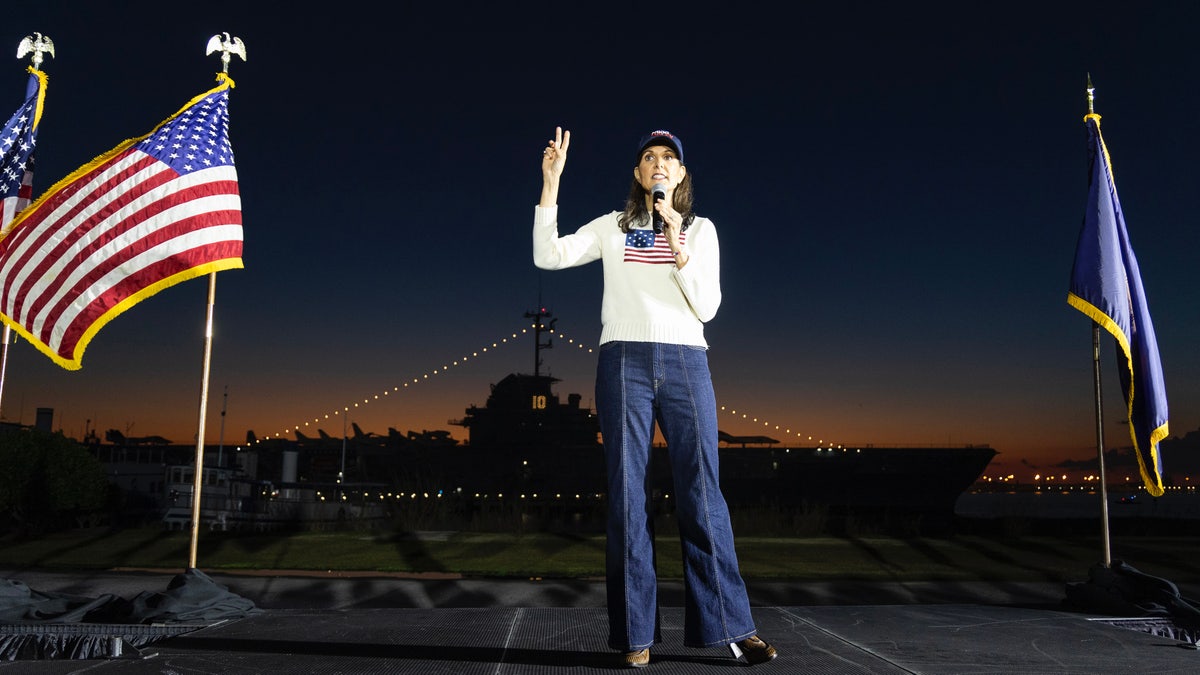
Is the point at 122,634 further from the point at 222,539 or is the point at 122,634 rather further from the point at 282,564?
the point at 222,539

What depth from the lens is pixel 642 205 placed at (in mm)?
2924

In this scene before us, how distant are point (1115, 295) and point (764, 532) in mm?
8394

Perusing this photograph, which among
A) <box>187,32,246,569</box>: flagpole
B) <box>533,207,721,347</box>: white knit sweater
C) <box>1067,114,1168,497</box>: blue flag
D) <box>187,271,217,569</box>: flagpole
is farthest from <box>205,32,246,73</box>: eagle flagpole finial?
<box>1067,114,1168,497</box>: blue flag

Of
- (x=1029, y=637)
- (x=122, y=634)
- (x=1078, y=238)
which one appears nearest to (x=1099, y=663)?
(x=1029, y=637)

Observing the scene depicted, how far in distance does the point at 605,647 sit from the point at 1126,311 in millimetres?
3477

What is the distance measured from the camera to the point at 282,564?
7836mm

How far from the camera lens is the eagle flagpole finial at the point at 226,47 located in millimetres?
4188

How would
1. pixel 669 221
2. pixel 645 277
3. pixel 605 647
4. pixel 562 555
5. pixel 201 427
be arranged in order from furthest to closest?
1. pixel 562 555
2. pixel 201 427
3. pixel 605 647
4. pixel 645 277
5. pixel 669 221

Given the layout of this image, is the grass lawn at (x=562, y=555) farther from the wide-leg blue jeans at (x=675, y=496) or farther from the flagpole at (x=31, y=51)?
the wide-leg blue jeans at (x=675, y=496)

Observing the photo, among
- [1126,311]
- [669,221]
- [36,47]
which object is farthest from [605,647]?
[36,47]

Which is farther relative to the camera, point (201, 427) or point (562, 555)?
point (562, 555)

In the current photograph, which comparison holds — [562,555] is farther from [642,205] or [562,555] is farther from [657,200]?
[657,200]

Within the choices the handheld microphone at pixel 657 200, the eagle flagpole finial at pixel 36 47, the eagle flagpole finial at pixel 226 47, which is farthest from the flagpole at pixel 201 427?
the handheld microphone at pixel 657 200

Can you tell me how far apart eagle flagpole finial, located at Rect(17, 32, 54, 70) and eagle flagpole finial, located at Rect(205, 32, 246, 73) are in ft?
4.40
